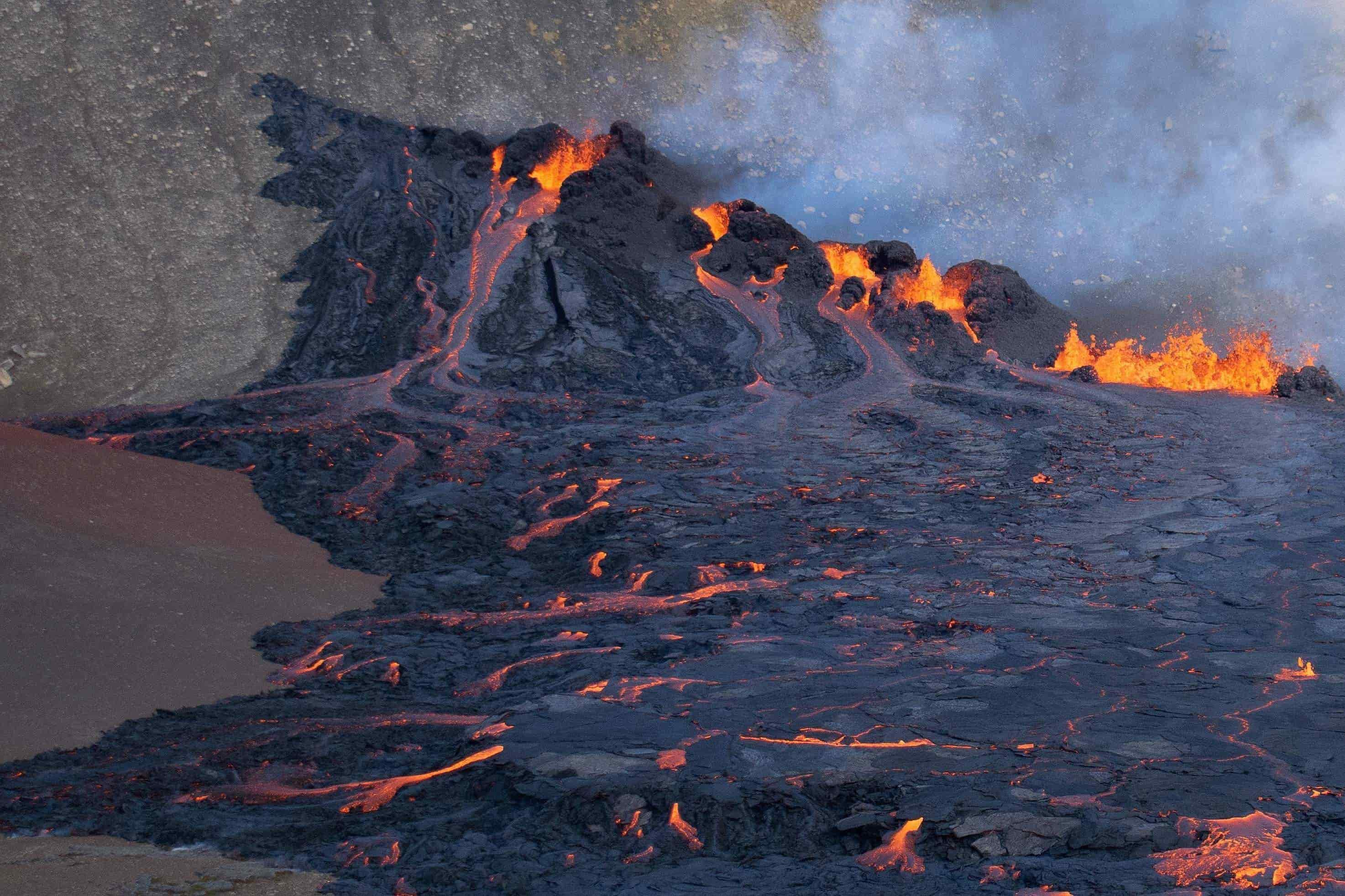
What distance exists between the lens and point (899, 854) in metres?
3.34

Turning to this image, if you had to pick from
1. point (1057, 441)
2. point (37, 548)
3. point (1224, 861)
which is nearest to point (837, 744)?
point (1224, 861)

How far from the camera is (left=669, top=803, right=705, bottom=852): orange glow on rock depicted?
3.50 m

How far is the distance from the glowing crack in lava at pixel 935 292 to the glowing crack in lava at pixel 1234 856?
9.44m

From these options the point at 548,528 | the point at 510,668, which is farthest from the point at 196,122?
the point at 510,668

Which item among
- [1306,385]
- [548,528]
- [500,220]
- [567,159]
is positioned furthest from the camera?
[567,159]

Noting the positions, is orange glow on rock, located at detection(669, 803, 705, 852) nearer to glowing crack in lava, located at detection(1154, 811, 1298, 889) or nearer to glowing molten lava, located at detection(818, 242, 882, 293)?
glowing crack in lava, located at detection(1154, 811, 1298, 889)

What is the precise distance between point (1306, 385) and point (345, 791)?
10.6 metres

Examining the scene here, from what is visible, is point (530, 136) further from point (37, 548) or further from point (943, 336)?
point (37, 548)

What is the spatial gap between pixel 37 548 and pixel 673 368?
20.1 ft

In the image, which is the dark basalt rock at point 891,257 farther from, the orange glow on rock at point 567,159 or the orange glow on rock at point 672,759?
the orange glow on rock at point 672,759

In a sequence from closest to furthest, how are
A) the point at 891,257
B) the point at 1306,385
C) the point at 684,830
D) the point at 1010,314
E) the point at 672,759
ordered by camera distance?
the point at 684,830
the point at 672,759
the point at 1306,385
the point at 1010,314
the point at 891,257

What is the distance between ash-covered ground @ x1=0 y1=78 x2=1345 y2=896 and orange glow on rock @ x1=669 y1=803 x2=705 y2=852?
0.01 meters

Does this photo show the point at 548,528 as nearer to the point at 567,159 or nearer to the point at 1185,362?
the point at 567,159

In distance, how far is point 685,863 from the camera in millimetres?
3396
